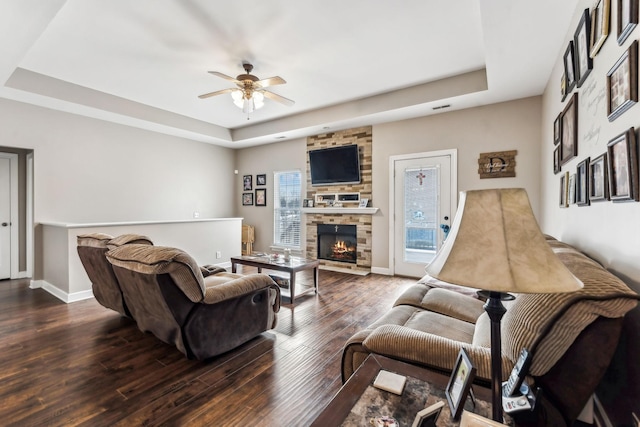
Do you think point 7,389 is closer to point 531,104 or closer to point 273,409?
point 273,409

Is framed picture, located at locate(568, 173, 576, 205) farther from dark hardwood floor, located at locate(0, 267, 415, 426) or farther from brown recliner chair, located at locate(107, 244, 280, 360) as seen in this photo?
brown recliner chair, located at locate(107, 244, 280, 360)

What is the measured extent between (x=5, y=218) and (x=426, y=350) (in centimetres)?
700

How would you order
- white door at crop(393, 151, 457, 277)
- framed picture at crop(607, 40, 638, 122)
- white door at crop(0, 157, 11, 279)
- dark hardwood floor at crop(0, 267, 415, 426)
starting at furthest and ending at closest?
1. white door at crop(0, 157, 11, 279)
2. white door at crop(393, 151, 457, 277)
3. dark hardwood floor at crop(0, 267, 415, 426)
4. framed picture at crop(607, 40, 638, 122)

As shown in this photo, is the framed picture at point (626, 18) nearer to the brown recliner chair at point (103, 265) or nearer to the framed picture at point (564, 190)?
the framed picture at point (564, 190)

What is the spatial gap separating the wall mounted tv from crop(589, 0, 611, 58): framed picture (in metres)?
3.88

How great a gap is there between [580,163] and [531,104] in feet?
8.31

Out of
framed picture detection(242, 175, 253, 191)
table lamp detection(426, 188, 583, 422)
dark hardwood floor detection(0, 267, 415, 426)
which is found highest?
framed picture detection(242, 175, 253, 191)

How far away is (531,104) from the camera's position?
4.07m

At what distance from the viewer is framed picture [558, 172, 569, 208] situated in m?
2.57

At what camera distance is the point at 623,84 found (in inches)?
53.9

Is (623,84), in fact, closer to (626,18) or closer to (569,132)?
(626,18)

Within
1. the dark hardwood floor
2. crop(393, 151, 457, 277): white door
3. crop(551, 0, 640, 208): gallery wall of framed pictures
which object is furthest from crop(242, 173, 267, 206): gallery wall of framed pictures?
crop(551, 0, 640, 208): gallery wall of framed pictures

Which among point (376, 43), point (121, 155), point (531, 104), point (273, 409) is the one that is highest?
point (376, 43)

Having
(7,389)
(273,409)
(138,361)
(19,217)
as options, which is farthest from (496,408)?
(19,217)
